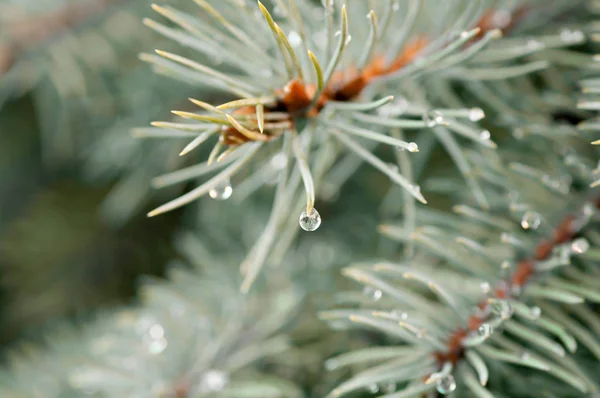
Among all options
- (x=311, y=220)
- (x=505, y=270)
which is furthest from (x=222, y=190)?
(x=505, y=270)

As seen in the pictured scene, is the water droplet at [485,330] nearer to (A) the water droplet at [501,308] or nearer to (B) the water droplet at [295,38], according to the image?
(A) the water droplet at [501,308]

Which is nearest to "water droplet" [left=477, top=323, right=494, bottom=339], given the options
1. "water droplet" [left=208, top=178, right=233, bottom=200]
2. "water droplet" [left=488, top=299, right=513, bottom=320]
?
"water droplet" [left=488, top=299, right=513, bottom=320]

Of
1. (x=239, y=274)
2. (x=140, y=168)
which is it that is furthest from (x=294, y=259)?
(x=140, y=168)

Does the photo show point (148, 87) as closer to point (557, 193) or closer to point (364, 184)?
point (364, 184)

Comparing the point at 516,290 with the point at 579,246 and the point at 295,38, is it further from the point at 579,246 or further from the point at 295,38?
the point at 295,38

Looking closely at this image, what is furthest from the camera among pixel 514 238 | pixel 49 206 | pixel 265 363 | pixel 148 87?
pixel 49 206

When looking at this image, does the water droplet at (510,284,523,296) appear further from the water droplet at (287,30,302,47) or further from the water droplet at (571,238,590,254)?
the water droplet at (287,30,302,47)
